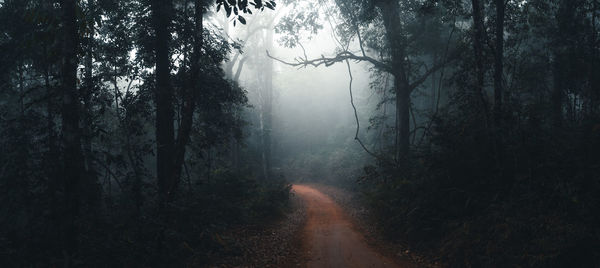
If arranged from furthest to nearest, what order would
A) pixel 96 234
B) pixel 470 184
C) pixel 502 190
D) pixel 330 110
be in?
1. pixel 330 110
2. pixel 470 184
3. pixel 502 190
4. pixel 96 234

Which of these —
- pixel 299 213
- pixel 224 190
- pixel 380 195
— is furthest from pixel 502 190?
pixel 224 190

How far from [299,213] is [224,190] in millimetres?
3464

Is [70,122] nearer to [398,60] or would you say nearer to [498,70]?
[498,70]

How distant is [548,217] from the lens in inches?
232

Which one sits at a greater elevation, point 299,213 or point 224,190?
point 224,190

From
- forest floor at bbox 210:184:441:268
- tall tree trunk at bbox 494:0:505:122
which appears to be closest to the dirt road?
forest floor at bbox 210:184:441:268

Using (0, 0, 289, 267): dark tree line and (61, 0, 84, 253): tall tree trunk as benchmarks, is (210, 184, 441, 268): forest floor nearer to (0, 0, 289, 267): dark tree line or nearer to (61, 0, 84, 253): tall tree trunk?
(0, 0, 289, 267): dark tree line

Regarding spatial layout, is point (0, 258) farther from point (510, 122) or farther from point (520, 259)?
point (510, 122)

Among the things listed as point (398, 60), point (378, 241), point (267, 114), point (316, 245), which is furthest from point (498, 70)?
point (267, 114)

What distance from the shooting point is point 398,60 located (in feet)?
43.2

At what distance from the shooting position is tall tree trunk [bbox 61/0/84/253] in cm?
550

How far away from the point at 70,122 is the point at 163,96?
3.91 m

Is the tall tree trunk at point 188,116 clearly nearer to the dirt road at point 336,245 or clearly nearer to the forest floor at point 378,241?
the dirt road at point 336,245

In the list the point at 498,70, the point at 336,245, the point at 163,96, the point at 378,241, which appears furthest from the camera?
the point at 163,96
